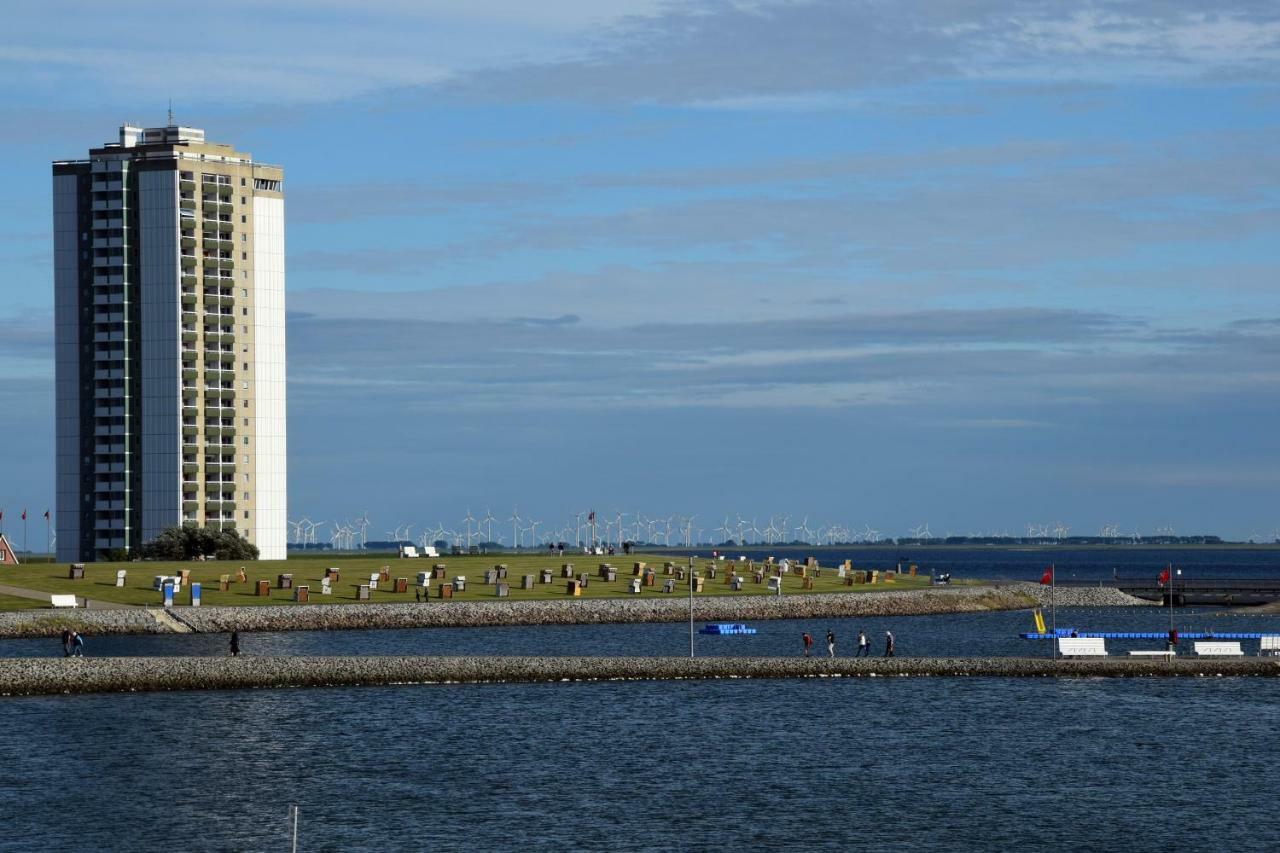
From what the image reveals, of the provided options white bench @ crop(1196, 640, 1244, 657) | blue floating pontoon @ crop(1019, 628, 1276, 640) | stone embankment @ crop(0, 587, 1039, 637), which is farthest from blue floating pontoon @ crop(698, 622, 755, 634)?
white bench @ crop(1196, 640, 1244, 657)

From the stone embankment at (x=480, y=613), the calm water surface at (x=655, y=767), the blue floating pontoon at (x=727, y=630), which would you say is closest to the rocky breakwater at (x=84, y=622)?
the stone embankment at (x=480, y=613)

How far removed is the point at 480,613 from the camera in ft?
506

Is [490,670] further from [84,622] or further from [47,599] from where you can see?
[47,599]

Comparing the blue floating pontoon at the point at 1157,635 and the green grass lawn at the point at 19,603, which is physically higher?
the green grass lawn at the point at 19,603

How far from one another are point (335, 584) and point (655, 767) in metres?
90.9

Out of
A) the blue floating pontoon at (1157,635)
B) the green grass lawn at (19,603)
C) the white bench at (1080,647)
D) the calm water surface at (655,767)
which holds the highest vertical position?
the green grass lawn at (19,603)

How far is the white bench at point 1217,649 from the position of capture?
120562 mm

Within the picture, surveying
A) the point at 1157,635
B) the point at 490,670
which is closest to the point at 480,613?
the point at 490,670

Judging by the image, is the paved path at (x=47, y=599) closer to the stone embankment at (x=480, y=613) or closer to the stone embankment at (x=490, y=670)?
the stone embankment at (x=480, y=613)

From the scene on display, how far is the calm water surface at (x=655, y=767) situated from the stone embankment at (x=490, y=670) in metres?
1.48

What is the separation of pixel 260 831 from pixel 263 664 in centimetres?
4269

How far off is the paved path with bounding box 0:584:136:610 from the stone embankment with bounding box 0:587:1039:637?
9.52 ft

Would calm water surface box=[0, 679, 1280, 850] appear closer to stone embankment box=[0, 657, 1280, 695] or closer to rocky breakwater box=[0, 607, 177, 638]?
stone embankment box=[0, 657, 1280, 695]

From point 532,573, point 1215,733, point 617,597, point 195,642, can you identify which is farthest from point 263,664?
point 532,573
